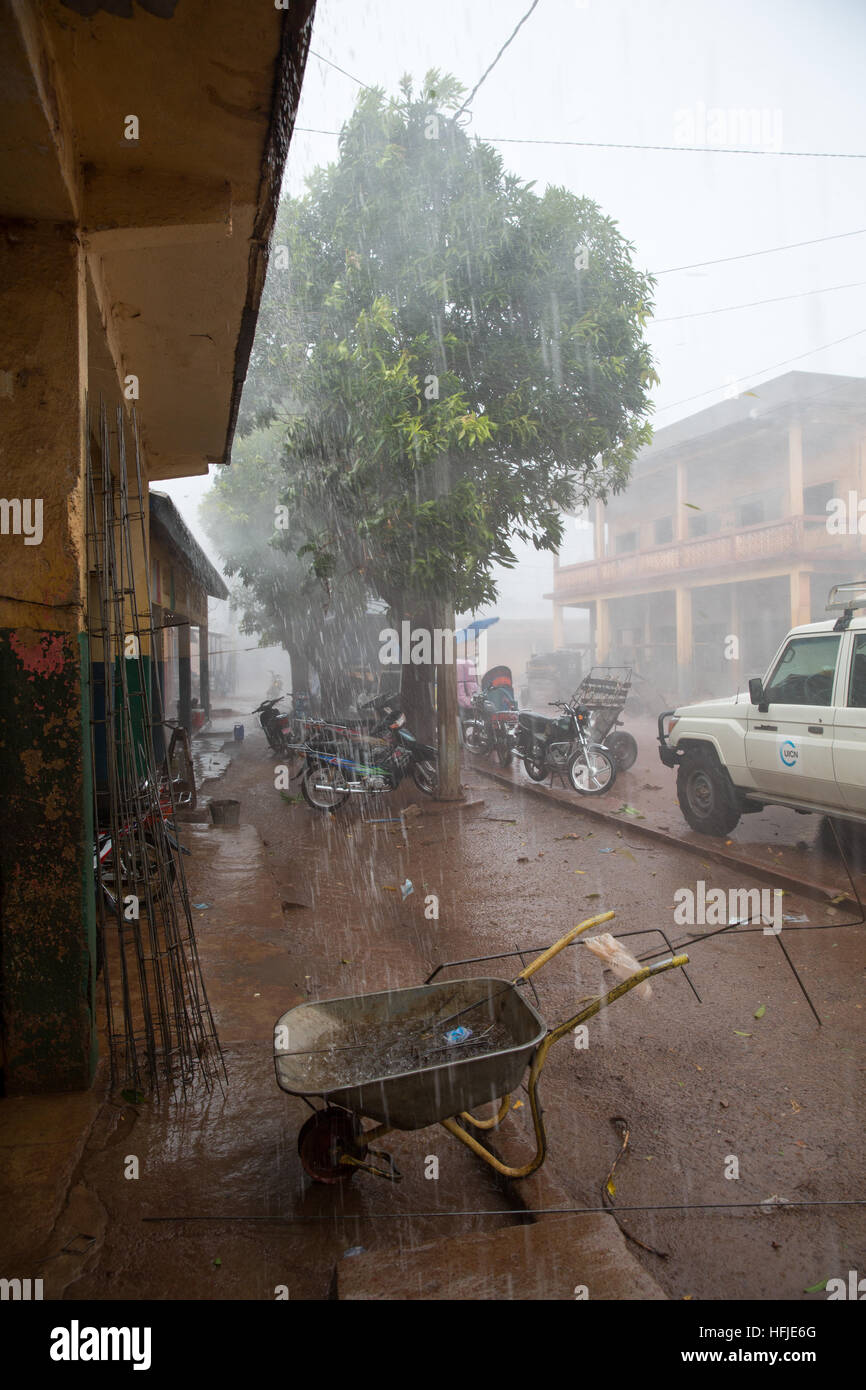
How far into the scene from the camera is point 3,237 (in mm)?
3123

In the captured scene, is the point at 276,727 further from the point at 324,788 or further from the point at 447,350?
the point at 447,350

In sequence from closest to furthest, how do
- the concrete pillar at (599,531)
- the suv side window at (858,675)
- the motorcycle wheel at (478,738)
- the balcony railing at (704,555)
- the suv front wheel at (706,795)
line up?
the suv side window at (858,675), the suv front wheel at (706,795), the motorcycle wheel at (478,738), the balcony railing at (704,555), the concrete pillar at (599,531)

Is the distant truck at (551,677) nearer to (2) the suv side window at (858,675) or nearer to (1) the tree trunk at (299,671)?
(1) the tree trunk at (299,671)

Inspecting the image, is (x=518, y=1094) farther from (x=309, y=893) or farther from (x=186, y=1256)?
(x=309, y=893)

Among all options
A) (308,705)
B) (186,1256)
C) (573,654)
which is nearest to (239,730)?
(308,705)

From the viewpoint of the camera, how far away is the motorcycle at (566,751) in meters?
10.4

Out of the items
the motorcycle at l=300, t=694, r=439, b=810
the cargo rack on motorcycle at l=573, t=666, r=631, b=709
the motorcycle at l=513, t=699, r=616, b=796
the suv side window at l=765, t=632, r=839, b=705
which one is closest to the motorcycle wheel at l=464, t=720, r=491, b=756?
the cargo rack on motorcycle at l=573, t=666, r=631, b=709

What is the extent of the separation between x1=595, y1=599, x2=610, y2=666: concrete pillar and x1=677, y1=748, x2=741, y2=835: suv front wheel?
17579 millimetres

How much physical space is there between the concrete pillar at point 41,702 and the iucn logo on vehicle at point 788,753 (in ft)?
18.8

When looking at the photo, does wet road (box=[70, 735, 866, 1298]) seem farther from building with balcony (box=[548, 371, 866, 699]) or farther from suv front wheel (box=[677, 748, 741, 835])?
building with balcony (box=[548, 371, 866, 699])

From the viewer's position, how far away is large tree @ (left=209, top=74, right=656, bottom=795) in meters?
8.73

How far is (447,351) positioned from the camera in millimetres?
9125

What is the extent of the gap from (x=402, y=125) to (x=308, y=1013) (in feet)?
34.6

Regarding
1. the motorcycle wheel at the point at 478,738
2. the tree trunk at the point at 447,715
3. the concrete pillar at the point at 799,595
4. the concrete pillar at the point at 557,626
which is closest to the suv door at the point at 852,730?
the tree trunk at the point at 447,715
